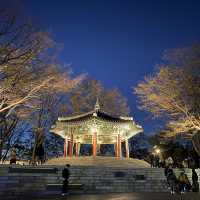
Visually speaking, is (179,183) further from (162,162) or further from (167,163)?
(162,162)

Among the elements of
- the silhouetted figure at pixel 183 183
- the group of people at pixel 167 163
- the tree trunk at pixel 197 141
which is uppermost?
the tree trunk at pixel 197 141

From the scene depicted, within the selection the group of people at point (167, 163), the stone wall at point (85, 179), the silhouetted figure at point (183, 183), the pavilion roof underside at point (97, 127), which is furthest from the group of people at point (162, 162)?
the silhouetted figure at point (183, 183)

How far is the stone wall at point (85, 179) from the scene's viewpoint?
16.7 m

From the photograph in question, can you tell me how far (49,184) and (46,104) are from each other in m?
14.3

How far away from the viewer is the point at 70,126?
1070 inches

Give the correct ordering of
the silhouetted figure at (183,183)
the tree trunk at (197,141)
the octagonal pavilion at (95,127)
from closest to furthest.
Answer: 1. the silhouetted figure at (183,183)
2. the octagonal pavilion at (95,127)
3. the tree trunk at (197,141)

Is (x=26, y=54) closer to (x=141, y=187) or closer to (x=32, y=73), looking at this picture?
(x=32, y=73)

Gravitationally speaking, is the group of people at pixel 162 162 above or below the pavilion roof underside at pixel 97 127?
below

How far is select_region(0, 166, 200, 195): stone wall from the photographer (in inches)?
657

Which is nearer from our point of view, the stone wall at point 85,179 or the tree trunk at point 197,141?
the stone wall at point 85,179

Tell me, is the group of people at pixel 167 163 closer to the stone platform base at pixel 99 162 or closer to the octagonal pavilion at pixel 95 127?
the stone platform base at pixel 99 162

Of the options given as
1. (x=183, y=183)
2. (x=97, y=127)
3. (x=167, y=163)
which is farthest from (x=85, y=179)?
(x=167, y=163)

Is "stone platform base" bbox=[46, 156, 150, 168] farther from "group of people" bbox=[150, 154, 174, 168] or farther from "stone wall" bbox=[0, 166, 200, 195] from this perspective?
"stone wall" bbox=[0, 166, 200, 195]

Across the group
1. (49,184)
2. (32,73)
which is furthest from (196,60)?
(49,184)
